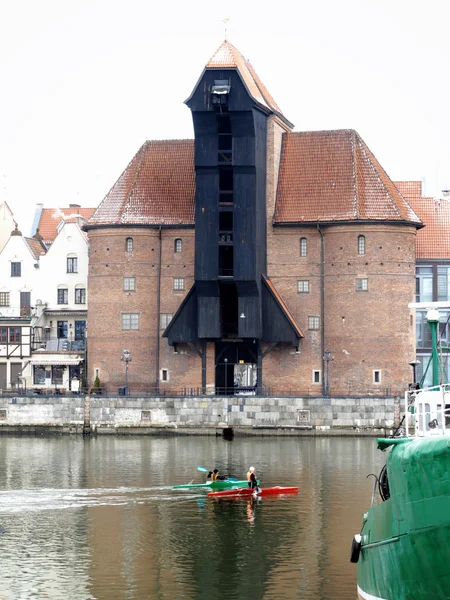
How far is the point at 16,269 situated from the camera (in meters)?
109

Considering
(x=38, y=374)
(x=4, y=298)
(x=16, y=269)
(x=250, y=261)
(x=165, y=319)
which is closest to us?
(x=250, y=261)

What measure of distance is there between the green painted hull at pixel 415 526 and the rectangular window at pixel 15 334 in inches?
2803

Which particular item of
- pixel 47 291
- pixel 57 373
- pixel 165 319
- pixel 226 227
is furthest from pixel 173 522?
pixel 47 291

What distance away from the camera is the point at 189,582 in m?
42.8

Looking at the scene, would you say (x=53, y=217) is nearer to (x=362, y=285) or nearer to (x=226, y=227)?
(x=226, y=227)

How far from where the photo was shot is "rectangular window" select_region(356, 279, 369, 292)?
309 ft

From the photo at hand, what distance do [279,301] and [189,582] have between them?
51.7m

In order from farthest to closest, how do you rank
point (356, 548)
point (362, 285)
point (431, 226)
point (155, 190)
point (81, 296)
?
point (431, 226), point (81, 296), point (155, 190), point (362, 285), point (356, 548)

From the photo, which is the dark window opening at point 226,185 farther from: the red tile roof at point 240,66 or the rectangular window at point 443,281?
the rectangular window at point 443,281

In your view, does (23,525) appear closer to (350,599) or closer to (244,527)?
(244,527)

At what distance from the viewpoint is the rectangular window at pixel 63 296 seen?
351 ft

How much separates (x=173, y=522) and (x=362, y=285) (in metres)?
42.2

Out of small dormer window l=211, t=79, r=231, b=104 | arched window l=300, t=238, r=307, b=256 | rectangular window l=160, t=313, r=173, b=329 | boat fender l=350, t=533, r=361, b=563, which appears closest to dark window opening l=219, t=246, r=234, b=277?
arched window l=300, t=238, r=307, b=256

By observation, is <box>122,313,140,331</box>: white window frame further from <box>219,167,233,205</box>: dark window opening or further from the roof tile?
the roof tile
